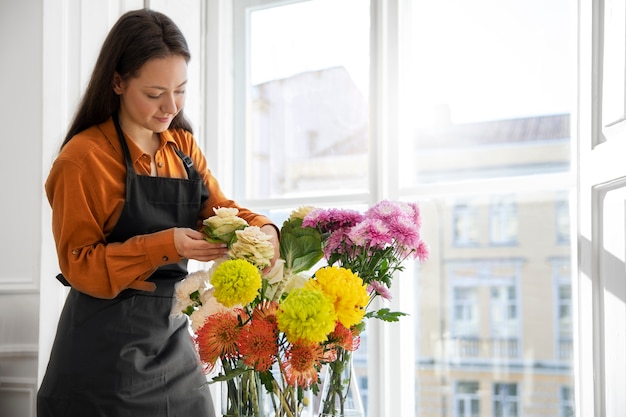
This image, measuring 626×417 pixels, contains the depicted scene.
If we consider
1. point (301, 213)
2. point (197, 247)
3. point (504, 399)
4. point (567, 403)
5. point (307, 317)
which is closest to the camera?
point (307, 317)

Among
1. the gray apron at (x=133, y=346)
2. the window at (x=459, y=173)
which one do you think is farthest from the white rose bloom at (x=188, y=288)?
the window at (x=459, y=173)

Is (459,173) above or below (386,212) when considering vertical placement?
above

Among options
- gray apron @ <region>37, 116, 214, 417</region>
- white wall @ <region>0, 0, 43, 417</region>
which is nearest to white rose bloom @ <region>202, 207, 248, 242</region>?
gray apron @ <region>37, 116, 214, 417</region>

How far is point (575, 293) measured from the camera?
2160mm

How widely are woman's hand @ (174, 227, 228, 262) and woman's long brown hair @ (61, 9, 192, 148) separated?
397 millimetres

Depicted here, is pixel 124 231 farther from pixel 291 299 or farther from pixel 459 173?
pixel 459 173

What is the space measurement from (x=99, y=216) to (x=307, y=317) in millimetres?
707

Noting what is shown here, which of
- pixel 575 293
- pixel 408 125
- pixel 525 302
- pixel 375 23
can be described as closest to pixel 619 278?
pixel 575 293

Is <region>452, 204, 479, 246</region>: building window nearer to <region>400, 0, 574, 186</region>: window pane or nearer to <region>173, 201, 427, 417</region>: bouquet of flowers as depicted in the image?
<region>400, 0, 574, 186</region>: window pane

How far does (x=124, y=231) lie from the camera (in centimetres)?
158

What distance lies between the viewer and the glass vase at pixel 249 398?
1099 mm

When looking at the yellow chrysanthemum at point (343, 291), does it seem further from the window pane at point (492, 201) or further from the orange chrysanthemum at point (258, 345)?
the window pane at point (492, 201)

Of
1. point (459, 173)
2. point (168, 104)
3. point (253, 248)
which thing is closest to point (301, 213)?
point (253, 248)

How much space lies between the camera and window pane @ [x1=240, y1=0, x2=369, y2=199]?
2.59 meters
